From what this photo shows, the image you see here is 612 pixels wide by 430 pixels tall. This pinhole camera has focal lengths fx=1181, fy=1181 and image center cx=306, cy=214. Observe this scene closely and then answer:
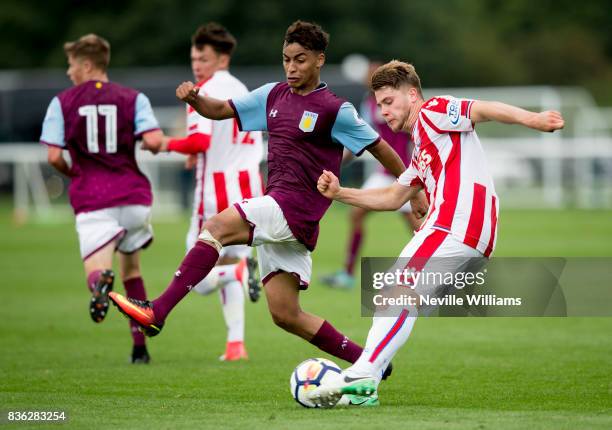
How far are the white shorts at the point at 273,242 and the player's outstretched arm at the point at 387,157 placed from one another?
77 centimetres

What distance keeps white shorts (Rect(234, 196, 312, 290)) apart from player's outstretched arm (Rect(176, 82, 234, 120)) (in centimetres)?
67

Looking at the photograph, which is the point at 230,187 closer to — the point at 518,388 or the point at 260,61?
the point at 518,388

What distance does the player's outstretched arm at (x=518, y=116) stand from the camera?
624cm

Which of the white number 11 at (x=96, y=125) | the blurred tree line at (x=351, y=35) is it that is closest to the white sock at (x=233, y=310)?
the white number 11 at (x=96, y=125)

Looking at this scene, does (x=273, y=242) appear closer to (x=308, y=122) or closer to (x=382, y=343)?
(x=308, y=122)

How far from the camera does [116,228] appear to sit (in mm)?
9141

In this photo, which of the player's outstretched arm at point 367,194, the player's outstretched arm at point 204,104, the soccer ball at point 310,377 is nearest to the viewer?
the soccer ball at point 310,377

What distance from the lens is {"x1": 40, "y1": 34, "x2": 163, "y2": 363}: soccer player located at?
912 centimetres

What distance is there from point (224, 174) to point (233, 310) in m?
1.11

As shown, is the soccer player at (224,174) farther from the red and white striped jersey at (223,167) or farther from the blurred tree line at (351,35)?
the blurred tree line at (351,35)

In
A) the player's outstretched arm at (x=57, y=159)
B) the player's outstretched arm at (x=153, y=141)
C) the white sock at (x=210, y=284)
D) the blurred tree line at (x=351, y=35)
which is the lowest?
the white sock at (x=210, y=284)

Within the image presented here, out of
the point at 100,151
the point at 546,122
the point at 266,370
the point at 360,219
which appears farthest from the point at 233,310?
the point at 360,219

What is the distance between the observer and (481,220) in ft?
22.3

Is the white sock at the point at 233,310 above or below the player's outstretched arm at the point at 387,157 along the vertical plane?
below
